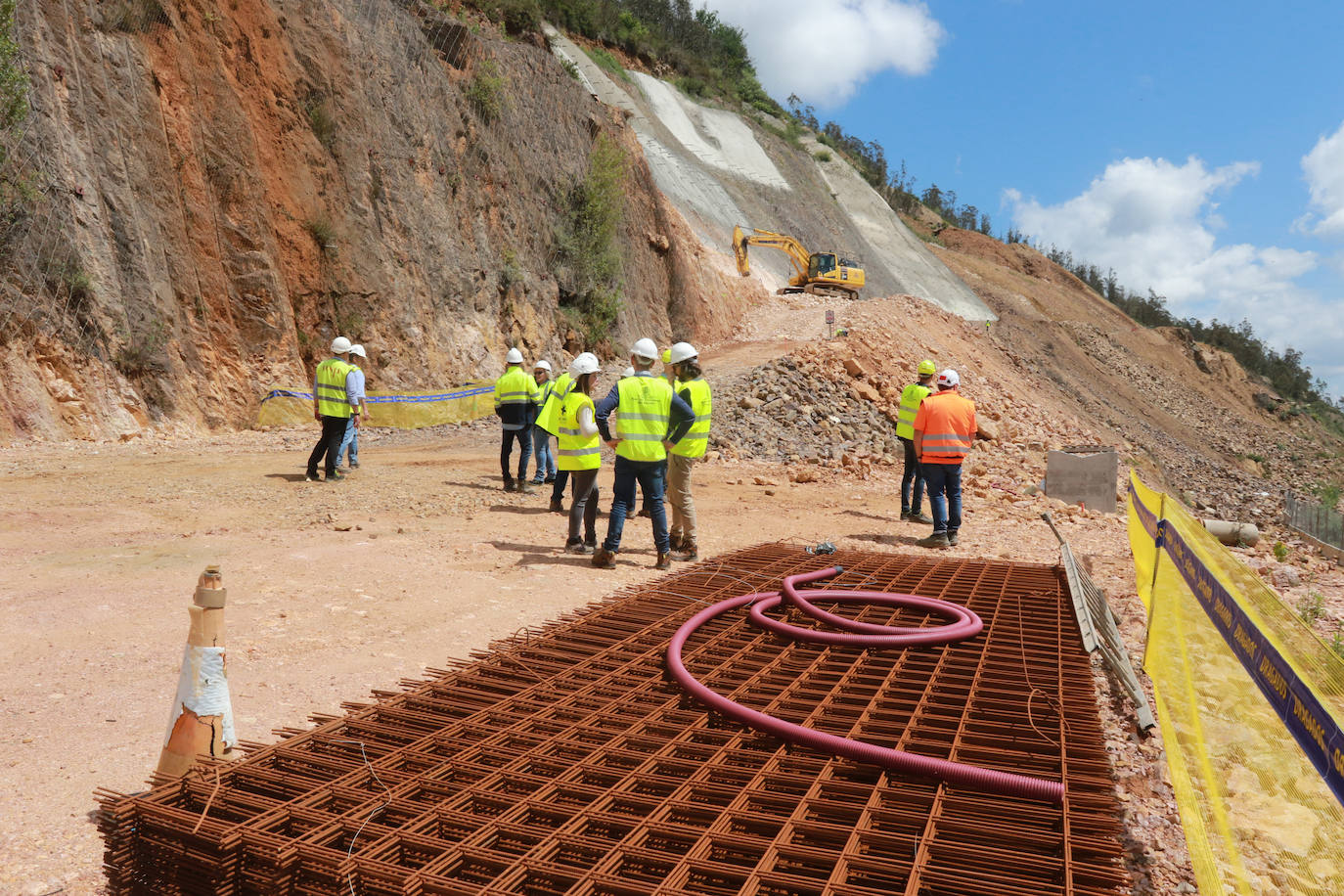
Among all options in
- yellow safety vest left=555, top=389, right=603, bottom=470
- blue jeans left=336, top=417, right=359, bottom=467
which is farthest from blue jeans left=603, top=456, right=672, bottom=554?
blue jeans left=336, top=417, right=359, bottom=467

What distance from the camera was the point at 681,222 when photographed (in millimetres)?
28891

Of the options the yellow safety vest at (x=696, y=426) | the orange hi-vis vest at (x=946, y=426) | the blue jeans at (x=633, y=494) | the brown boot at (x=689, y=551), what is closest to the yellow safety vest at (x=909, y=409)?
the orange hi-vis vest at (x=946, y=426)

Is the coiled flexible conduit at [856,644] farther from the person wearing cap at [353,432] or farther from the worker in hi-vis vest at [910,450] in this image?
the person wearing cap at [353,432]

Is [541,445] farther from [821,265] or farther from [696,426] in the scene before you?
[821,265]

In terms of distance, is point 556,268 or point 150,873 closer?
point 150,873

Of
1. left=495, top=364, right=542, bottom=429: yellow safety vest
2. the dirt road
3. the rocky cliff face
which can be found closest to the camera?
the dirt road

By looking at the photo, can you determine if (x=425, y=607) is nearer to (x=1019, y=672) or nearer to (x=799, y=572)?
(x=799, y=572)

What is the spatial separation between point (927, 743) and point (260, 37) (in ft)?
56.9

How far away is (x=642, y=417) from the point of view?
6.65 meters

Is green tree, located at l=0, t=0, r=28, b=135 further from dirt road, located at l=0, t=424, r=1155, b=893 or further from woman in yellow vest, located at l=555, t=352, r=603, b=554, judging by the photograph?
woman in yellow vest, located at l=555, t=352, r=603, b=554

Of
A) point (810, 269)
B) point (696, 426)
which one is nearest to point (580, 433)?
point (696, 426)

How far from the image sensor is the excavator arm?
1201 inches

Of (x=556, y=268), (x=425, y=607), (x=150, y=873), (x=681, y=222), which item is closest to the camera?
(x=150, y=873)

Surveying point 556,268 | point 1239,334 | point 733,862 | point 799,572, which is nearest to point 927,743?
point 733,862
